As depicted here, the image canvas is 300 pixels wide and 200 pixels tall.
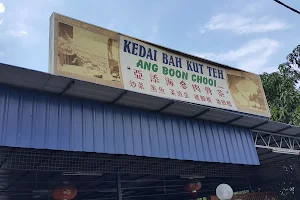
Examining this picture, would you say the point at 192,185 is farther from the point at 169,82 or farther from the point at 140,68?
the point at 140,68

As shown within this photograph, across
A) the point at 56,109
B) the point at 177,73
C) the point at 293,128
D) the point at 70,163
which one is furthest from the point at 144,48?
the point at 293,128

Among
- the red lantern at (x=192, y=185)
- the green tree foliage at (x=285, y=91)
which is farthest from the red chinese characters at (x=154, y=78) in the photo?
the green tree foliage at (x=285, y=91)

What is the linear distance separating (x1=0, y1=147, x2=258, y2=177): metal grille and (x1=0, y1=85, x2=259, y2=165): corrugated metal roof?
1.42ft

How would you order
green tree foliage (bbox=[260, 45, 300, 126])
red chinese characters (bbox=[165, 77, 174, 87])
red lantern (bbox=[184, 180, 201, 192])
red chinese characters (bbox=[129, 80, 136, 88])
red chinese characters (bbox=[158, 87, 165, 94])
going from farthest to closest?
1. green tree foliage (bbox=[260, 45, 300, 126])
2. red lantern (bbox=[184, 180, 201, 192])
3. red chinese characters (bbox=[165, 77, 174, 87])
4. red chinese characters (bbox=[158, 87, 165, 94])
5. red chinese characters (bbox=[129, 80, 136, 88])

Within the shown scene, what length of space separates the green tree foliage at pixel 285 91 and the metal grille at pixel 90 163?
34.4 feet

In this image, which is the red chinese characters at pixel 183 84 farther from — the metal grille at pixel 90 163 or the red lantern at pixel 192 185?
the red lantern at pixel 192 185

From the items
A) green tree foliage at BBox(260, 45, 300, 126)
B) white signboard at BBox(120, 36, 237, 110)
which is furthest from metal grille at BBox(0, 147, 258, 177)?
green tree foliage at BBox(260, 45, 300, 126)

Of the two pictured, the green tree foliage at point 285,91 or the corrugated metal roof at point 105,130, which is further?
the green tree foliage at point 285,91

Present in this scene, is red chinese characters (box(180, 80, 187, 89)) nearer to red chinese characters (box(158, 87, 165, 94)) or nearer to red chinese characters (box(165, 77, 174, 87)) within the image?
red chinese characters (box(165, 77, 174, 87))

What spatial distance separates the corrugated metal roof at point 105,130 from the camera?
6.35 m

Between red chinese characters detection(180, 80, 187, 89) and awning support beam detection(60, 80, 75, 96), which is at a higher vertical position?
red chinese characters detection(180, 80, 187, 89)

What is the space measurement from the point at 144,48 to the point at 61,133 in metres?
3.59

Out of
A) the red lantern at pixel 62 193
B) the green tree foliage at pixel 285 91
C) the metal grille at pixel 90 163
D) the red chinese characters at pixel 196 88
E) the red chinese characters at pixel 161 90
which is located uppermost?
the green tree foliage at pixel 285 91

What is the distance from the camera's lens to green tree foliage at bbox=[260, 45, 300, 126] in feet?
64.6
